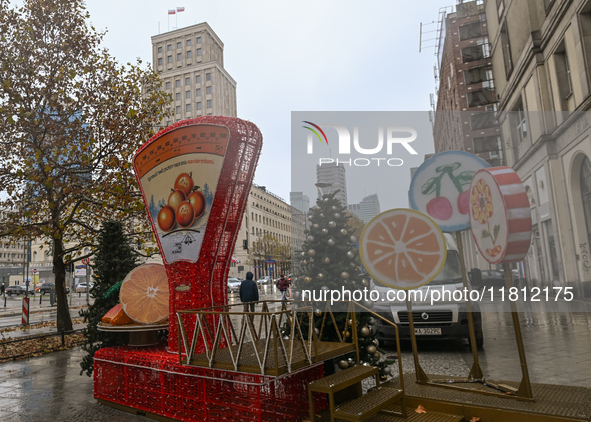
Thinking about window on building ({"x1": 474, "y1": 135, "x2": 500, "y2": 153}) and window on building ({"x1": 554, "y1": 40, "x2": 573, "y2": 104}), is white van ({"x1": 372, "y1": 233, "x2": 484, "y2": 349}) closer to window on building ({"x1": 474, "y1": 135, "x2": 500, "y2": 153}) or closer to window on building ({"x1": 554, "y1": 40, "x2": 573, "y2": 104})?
window on building ({"x1": 554, "y1": 40, "x2": 573, "y2": 104})

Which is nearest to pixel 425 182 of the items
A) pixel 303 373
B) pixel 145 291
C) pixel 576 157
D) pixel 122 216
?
pixel 303 373

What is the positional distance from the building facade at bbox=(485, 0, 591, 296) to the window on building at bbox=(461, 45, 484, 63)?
46.2ft

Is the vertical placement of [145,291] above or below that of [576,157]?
below

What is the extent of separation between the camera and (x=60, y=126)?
10.9 metres

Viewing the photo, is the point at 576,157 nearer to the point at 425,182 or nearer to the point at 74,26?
the point at 425,182

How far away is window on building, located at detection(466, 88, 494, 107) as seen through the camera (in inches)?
1348

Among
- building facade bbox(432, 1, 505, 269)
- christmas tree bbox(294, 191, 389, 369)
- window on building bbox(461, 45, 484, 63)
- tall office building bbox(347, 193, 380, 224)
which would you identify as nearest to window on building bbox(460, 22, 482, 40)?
building facade bbox(432, 1, 505, 269)

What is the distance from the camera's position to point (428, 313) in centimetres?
745

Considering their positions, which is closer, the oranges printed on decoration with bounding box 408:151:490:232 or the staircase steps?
the staircase steps

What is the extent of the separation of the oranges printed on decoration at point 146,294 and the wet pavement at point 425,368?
1107 mm

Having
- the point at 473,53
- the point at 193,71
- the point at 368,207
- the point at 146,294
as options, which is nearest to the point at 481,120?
the point at 473,53

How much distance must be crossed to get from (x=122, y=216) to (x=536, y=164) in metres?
17.0

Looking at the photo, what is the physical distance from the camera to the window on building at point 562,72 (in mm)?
16016

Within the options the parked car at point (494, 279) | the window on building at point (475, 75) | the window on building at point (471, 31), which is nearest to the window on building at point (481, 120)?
the window on building at point (475, 75)
